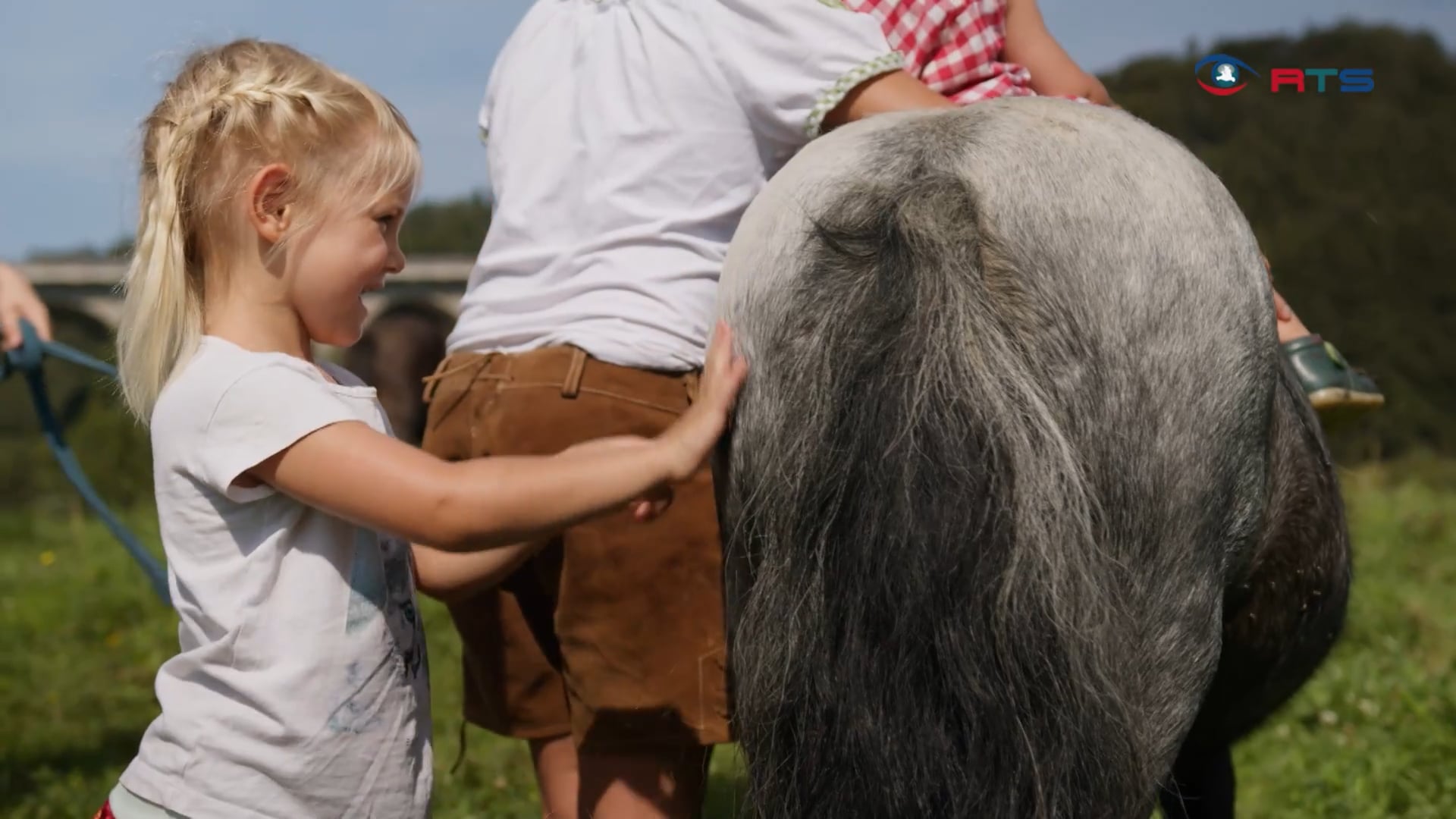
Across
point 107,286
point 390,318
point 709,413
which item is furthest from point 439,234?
point 709,413

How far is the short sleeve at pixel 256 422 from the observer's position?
5.63 feet

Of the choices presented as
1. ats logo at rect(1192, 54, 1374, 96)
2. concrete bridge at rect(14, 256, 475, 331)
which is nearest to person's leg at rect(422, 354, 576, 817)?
ats logo at rect(1192, 54, 1374, 96)

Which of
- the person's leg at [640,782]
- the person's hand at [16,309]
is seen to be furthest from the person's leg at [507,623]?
the person's hand at [16,309]

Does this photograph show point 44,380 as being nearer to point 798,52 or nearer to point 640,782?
point 640,782

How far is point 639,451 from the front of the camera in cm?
171

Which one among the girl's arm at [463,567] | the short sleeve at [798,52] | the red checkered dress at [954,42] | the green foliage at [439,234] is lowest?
the green foliage at [439,234]

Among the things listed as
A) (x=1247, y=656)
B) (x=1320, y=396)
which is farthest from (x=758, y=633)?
(x=1320, y=396)

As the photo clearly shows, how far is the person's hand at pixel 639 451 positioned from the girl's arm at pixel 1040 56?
3.08 feet

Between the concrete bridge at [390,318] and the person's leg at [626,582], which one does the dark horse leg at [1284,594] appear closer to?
the person's leg at [626,582]

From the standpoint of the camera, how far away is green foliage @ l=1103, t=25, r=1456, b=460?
1814 centimetres

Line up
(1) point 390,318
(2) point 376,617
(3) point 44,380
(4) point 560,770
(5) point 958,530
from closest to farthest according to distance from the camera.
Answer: (5) point 958,530 < (2) point 376,617 < (4) point 560,770 < (3) point 44,380 < (1) point 390,318

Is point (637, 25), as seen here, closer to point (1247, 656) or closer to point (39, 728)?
point (1247, 656)

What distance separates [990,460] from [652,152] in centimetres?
78

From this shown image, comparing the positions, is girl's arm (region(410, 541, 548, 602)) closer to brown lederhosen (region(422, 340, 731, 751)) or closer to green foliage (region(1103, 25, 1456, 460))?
brown lederhosen (region(422, 340, 731, 751))
